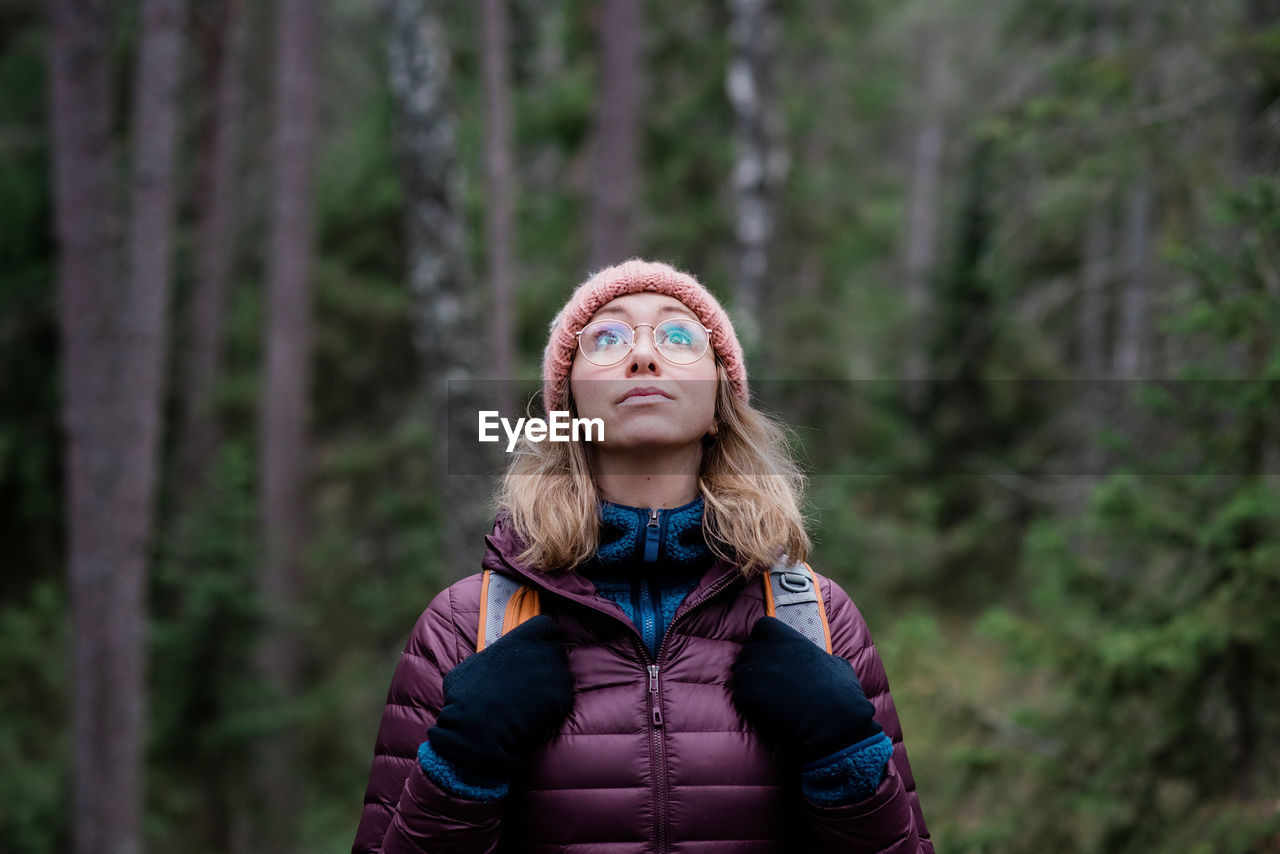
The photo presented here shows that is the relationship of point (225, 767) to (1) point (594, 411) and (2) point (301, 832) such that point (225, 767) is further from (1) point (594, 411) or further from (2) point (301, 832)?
(1) point (594, 411)

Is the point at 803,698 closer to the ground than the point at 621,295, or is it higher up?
closer to the ground

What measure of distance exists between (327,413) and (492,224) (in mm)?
7287

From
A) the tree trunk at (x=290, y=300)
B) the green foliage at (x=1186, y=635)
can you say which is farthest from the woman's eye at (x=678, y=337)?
the tree trunk at (x=290, y=300)

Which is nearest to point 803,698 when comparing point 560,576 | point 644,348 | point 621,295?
point 560,576

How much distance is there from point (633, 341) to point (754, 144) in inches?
354

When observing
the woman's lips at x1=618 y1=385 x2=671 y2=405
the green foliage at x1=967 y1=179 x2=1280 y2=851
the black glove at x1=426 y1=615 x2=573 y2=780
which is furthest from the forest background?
the black glove at x1=426 y1=615 x2=573 y2=780

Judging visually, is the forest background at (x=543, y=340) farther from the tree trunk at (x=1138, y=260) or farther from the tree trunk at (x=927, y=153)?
the tree trunk at (x=927, y=153)

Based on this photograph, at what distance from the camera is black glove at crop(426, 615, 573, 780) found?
2037 millimetres

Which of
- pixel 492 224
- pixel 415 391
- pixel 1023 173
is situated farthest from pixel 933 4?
pixel 492 224

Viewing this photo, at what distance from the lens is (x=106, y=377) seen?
8.85 m

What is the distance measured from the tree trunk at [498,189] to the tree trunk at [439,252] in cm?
209

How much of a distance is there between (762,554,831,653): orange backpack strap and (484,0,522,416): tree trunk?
8.24 metres

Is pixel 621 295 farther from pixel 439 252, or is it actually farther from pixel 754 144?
pixel 754 144

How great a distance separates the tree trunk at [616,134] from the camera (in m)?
9.23
